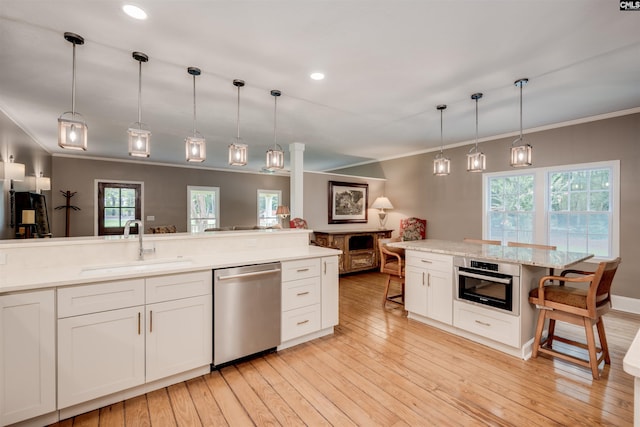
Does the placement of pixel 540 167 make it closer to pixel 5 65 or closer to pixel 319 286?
pixel 319 286

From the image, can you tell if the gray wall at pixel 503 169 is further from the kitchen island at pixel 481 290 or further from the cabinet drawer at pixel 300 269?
the cabinet drawer at pixel 300 269

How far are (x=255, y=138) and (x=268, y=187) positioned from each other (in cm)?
459

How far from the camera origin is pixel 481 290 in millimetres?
2945

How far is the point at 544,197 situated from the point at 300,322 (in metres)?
4.35

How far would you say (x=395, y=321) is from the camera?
3.55 metres

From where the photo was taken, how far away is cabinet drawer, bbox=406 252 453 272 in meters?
3.16

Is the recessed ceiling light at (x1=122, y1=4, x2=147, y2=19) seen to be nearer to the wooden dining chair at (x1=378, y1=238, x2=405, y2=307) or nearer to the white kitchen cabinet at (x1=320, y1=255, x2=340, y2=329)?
the white kitchen cabinet at (x1=320, y1=255, x2=340, y2=329)

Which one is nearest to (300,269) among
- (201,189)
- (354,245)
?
(354,245)

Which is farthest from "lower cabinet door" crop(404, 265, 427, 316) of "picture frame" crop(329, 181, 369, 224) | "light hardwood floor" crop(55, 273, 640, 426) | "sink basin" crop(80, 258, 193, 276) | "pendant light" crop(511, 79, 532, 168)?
"picture frame" crop(329, 181, 369, 224)

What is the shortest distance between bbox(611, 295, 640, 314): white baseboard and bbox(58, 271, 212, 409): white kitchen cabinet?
17.2 feet

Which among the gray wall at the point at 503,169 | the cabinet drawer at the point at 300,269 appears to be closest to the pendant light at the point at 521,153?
the gray wall at the point at 503,169

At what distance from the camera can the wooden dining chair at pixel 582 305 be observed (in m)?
2.31

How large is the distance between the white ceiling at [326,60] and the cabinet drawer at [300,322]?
7.77 ft

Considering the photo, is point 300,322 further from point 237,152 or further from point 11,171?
point 11,171
